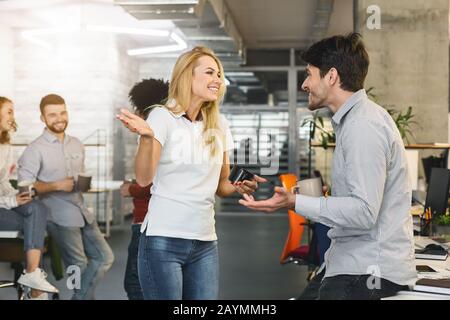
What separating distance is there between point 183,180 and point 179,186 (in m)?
0.02

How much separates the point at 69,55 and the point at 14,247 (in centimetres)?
456

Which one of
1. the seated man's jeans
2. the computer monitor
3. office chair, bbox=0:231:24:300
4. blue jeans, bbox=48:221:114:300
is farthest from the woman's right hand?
office chair, bbox=0:231:24:300

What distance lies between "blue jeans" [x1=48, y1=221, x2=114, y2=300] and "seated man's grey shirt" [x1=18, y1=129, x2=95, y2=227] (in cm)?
5

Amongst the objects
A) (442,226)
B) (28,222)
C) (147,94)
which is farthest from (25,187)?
(442,226)

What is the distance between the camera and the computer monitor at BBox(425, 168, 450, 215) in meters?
3.16

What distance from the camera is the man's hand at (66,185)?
4359 millimetres

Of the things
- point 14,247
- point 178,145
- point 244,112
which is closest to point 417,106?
point 14,247

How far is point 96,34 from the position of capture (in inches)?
336

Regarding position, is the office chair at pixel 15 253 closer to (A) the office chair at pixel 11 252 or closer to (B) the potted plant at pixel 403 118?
(A) the office chair at pixel 11 252

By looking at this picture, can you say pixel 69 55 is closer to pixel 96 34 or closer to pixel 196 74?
pixel 96 34

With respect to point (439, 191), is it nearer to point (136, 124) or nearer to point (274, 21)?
point (136, 124)

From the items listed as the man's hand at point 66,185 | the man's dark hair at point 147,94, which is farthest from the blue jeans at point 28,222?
the man's dark hair at point 147,94

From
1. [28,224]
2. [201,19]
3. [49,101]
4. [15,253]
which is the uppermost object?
[201,19]

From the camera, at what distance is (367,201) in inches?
63.7
